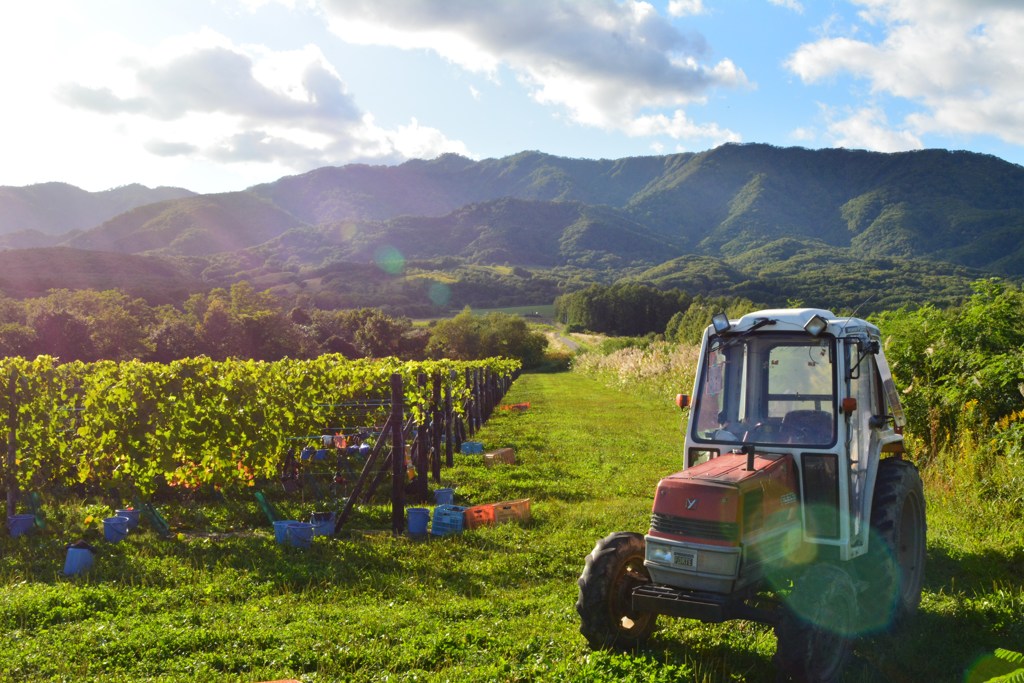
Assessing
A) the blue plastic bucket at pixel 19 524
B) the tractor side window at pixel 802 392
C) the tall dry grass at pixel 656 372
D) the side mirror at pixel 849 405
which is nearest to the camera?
the side mirror at pixel 849 405

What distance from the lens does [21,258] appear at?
9112 centimetres

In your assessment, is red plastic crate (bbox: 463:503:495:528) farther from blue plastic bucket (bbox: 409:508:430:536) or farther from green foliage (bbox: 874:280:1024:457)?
green foliage (bbox: 874:280:1024:457)

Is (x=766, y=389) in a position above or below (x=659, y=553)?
above

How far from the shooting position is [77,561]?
7473mm

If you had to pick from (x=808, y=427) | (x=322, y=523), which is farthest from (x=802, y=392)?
(x=322, y=523)

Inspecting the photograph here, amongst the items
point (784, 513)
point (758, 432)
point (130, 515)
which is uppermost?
point (758, 432)

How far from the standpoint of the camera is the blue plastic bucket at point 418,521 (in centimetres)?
905

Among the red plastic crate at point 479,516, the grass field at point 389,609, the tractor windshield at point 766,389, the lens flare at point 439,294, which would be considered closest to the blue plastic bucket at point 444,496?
the grass field at point 389,609

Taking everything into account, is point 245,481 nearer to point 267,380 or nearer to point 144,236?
point 267,380

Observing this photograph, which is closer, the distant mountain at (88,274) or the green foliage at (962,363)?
the green foliage at (962,363)

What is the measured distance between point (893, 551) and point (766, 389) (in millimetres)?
1574

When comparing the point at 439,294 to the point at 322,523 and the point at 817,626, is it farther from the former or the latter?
the point at 817,626

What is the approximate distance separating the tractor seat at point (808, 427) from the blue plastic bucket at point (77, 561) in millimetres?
6960

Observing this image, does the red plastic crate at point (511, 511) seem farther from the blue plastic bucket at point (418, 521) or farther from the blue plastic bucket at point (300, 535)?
the blue plastic bucket at point (300, 535)
